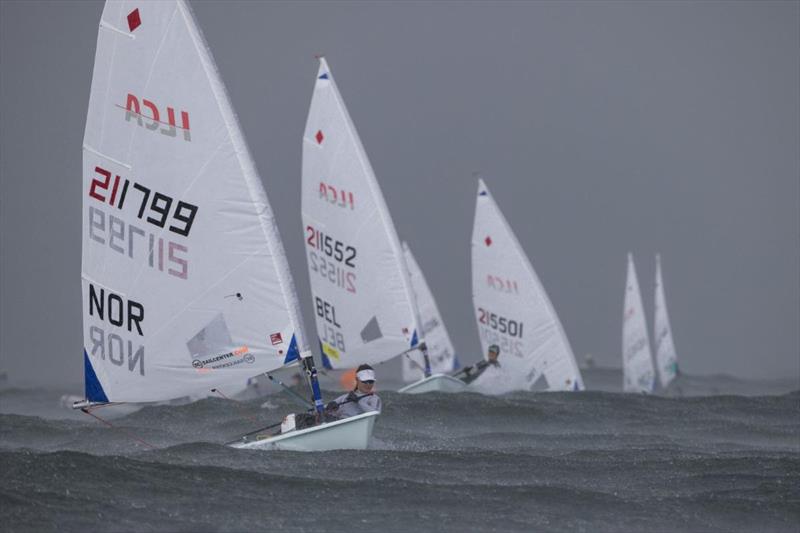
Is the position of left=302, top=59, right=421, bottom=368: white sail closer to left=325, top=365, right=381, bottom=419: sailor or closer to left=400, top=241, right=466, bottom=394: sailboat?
left=325, top=365, right=381, bottom=419: sailor

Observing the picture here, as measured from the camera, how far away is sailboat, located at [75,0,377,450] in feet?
46.1

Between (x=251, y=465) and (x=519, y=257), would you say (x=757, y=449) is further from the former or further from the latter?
(x=519, y=257)

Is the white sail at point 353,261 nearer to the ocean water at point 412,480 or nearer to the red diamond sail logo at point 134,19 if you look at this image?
the ocean water at point 412,480

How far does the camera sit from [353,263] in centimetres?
2319

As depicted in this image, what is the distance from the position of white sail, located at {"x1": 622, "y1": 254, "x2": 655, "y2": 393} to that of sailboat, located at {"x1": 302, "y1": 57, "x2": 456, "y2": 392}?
14025 mm

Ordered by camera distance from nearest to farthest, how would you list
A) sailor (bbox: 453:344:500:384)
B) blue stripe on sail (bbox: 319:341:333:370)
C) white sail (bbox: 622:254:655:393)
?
1. blue stripe on sail (bbox: 319:341:333:370)
2. sailor (bbox: 453:344:500:384)
3. white sail (bbox: 622:254:655:393)

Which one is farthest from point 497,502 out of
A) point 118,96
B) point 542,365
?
point 542,365

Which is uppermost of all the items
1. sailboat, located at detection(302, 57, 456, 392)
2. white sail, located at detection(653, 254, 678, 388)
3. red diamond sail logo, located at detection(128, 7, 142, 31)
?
red diamond sail logo, located at detection(128, 7, 142, 31)

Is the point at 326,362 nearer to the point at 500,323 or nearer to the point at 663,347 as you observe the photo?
the point at 500,323

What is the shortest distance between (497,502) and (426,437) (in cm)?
635

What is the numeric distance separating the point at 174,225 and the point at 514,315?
1554 cm

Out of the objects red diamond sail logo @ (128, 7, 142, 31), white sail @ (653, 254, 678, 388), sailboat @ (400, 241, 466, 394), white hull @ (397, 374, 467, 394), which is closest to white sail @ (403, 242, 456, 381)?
sailboat @ (400, 241, 466, 394)

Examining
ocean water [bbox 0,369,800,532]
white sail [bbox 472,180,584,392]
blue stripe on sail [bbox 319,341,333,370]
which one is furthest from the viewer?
white sail [bbox 472,180,584,392]

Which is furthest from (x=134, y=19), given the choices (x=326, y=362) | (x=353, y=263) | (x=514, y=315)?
(x=514, y=315)
